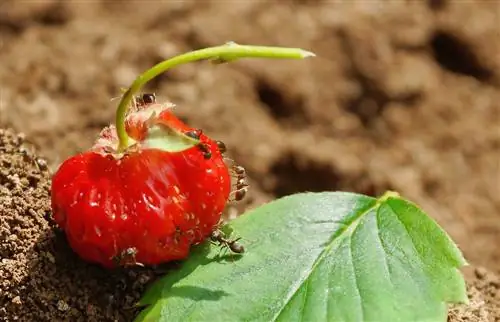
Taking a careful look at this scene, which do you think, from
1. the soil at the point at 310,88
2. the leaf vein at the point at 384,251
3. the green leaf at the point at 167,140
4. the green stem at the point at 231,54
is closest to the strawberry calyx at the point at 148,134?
the green leaf at the point at 167,140

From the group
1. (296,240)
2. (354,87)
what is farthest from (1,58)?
(296,240)

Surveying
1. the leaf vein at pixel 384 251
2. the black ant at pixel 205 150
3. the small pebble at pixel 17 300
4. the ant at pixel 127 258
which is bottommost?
the small pebble at pixel 17 300

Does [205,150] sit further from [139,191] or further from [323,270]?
[323,270]

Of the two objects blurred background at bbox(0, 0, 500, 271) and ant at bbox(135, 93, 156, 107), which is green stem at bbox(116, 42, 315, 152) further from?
blurred background at bbox(0, 0, 500, 271)

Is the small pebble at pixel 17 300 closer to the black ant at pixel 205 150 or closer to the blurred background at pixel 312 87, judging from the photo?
the black ant at pixel 205 150

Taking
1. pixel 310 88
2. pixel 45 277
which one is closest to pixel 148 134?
pixel 45 277

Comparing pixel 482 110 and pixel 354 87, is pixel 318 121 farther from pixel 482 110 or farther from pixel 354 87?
pixel 482 110
